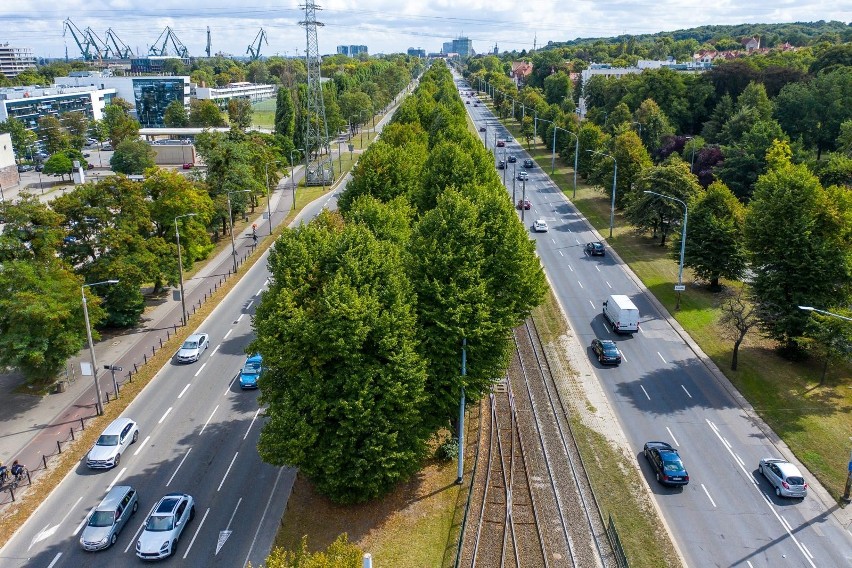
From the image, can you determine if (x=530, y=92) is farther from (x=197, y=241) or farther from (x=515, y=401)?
(x=515, y=401)

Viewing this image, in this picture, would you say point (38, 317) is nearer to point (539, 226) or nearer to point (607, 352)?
point (607, 352)

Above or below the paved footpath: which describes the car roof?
above

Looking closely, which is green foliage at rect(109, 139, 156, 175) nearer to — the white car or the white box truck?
the white car

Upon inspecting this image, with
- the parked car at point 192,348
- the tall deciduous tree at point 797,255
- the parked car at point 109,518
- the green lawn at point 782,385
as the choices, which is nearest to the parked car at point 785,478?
the green lawn at point 782,385

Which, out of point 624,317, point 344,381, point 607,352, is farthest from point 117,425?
point 624,317

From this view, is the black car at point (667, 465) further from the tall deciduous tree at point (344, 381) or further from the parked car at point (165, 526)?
the parked car at point (165, 526)

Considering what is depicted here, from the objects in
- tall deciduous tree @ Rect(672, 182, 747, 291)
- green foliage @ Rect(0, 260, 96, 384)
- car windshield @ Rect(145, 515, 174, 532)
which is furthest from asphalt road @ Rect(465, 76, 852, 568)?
green foliage @ Rect(0, 260, 96, 384)

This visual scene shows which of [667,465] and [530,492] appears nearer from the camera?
[530,492]
